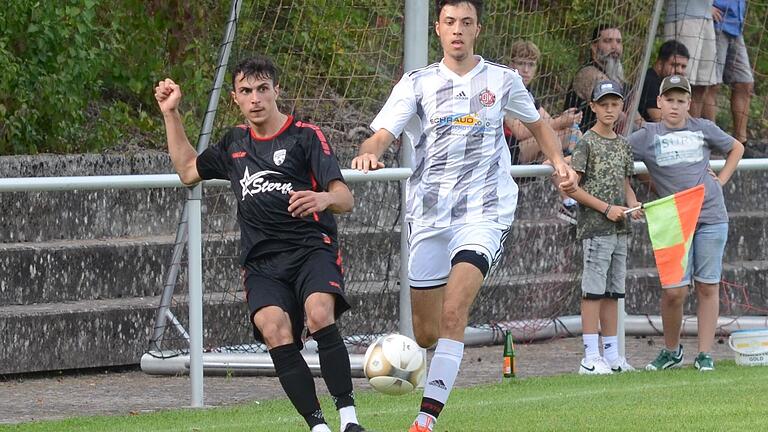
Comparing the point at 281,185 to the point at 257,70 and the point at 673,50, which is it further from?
the point at 673,50

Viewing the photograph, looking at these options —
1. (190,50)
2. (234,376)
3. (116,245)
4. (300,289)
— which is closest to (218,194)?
(116,245)

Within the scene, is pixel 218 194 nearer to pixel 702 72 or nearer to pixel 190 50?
pixel 190 50

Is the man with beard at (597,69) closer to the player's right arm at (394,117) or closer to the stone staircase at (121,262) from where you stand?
the stone staircase at (121,262)

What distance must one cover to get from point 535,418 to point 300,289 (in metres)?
1.46

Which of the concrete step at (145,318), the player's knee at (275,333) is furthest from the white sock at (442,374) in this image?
the concrete step at (145,318)

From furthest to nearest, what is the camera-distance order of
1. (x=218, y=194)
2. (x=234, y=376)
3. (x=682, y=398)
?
(x=218, y=194), (x=234, y=376), (x=682, y=398)

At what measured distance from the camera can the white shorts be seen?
24.7 ft

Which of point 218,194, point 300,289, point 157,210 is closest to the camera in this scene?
point 300,289

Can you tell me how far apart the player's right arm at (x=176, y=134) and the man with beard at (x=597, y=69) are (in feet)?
15.2

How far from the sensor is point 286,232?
23.5 ft

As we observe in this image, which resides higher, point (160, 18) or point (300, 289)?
point (160, 18)

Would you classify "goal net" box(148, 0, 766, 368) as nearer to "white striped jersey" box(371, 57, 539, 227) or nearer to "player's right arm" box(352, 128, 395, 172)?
"white striped jersey" box(371, 57, 539, 227)

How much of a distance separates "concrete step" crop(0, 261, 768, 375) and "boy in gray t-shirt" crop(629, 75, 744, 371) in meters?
1.98

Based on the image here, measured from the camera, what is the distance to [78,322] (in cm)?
1023
